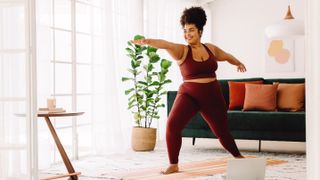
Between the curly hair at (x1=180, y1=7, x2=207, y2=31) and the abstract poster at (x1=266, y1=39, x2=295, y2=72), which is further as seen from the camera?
the abstract poster at (x1=266, y1=39, x2=295, y2=72)


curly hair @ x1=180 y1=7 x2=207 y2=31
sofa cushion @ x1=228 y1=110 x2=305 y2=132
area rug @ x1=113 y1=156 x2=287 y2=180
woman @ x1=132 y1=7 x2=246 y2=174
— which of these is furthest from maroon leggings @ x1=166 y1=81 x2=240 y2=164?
sofa cushion @ x1=228 y1=110 x2=305 y2=132

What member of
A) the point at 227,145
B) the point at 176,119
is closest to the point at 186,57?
the point at 176,119

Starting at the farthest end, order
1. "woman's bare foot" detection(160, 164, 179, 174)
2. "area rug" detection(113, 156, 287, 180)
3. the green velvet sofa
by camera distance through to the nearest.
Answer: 1. the green velvet sofa
2. "woman's bare foot" detection(160, 164, 179, 174)
3. "area rug" detection(113, 156, 287, 180)

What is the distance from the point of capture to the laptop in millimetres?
2686

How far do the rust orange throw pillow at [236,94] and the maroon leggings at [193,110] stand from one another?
1901mm

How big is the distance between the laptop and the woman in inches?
40.2

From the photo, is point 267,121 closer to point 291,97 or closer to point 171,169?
point 291,97

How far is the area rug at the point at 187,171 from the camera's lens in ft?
11.4

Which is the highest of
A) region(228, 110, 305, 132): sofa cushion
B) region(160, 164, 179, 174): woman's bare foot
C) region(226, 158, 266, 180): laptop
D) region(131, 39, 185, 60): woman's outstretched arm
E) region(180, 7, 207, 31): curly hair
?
region(180, 7, 207, 31): curly hair

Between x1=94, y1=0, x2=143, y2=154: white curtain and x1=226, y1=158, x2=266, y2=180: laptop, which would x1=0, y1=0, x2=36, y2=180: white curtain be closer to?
x1=226, y1=158, x2=266, y2=180: laptop

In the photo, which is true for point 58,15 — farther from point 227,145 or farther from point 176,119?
point 227,145

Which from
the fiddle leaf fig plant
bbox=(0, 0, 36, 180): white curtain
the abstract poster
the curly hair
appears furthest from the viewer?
the abstract poster

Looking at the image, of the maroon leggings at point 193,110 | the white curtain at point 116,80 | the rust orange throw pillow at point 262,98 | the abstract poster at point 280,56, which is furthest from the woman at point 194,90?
Result: the abstract poster at point 280,56

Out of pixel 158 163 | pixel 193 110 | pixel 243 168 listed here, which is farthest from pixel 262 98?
pixel 243 168
